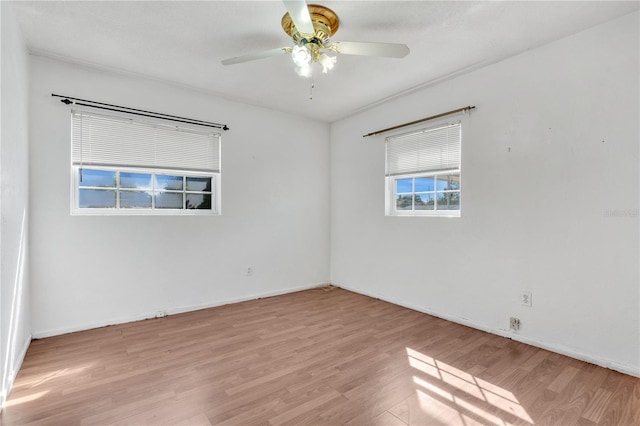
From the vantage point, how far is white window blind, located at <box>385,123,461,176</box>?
3189 mm

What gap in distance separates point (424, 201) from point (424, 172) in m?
0.34

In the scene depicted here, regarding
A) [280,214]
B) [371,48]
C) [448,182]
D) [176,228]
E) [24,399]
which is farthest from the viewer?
[280,214]

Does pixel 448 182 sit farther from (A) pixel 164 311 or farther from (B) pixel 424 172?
(A) pixel 164 311

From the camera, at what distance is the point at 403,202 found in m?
3.82

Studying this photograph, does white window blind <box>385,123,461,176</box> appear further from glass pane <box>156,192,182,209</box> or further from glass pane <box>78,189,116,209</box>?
glass pane <box>78,189,116,209</box>

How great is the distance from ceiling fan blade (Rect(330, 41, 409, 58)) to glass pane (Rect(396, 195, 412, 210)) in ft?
6.59

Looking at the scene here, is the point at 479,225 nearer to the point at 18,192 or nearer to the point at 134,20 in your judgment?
the point at 134,20

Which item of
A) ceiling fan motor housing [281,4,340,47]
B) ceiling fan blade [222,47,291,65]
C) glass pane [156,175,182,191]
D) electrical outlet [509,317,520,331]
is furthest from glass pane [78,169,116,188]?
electrical outlet [509,317,520,331]

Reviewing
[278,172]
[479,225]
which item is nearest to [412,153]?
[479,225]

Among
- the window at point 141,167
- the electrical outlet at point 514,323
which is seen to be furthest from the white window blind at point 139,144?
the electrical outlet at point 514,323

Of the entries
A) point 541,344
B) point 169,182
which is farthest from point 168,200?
point 541,344

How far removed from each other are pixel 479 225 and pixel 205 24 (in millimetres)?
Result: 2939

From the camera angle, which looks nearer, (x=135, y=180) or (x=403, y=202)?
(x=135, y=180)

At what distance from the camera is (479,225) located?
296 centimetres
